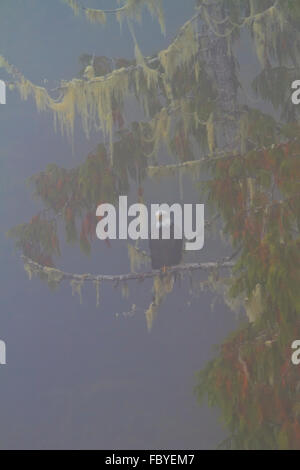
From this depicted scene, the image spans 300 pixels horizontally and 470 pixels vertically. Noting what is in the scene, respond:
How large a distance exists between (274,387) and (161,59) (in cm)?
156

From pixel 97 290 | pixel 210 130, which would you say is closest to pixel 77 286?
pixel 97 290

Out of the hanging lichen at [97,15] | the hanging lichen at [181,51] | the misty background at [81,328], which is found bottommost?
the misty background at [81,328]

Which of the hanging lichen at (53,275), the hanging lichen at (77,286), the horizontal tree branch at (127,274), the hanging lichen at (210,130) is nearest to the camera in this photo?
the hanging lichen at (210,130)

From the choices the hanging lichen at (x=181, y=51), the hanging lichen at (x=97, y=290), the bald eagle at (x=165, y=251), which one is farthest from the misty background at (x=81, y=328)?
the hanging lichen at (x=181, y=51)

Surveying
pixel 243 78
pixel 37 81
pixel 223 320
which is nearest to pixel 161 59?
pixel 243 78

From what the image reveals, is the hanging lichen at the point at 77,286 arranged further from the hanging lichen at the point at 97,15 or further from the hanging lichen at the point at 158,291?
the hanging lichen at the point at 97,15

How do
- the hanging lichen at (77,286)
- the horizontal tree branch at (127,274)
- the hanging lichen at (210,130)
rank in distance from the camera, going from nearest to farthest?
the hanging lichen at (210,130) < the horizontal tree branch at (127,274) < the hanging lichen at (77,286)

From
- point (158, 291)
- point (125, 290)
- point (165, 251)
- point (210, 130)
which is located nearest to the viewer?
point (210, 130)

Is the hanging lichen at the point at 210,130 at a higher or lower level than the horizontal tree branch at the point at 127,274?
higher

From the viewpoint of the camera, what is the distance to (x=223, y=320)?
312cm

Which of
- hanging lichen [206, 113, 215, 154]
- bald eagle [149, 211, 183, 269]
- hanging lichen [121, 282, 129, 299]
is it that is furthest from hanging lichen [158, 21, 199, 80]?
hanging lichen [121, 282, 129, 299]

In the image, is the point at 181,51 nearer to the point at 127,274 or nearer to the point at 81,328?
the point at 127,274

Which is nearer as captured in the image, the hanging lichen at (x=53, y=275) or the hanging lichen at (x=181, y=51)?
the hanging lichen at (x=181, y=51)

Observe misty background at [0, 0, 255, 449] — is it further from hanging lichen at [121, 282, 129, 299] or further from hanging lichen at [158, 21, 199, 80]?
hanging lichen at [158, 21, 199, 80]
